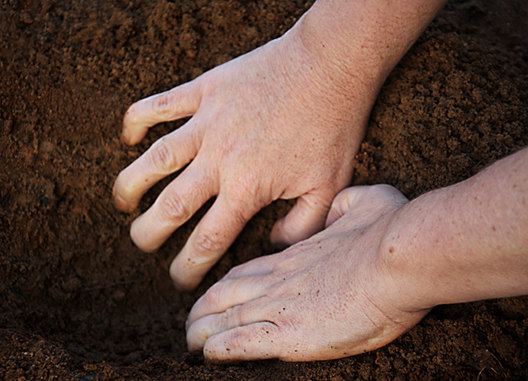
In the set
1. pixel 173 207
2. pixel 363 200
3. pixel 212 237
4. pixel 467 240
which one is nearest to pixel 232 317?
pixel 212 237

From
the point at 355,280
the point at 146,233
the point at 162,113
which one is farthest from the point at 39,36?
the point at 355,280

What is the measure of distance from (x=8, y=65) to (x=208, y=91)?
75 centimetres

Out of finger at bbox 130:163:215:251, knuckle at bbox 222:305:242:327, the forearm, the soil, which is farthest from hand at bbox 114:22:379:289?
the forearm

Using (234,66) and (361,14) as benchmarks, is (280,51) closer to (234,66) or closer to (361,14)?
(234,66)

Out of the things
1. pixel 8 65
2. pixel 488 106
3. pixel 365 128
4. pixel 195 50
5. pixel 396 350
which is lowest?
pixel 396 350

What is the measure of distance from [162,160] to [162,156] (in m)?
0.01

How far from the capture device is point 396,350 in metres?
1.15

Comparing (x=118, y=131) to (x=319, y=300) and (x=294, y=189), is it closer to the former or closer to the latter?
(x=294, y=189)

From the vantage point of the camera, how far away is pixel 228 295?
1399mm

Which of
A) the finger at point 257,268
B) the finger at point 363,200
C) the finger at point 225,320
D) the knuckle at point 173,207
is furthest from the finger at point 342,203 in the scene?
the knuckle at point 173,207

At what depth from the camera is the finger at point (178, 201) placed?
1.48 m

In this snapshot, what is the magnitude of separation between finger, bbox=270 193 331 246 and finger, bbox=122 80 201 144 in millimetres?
509

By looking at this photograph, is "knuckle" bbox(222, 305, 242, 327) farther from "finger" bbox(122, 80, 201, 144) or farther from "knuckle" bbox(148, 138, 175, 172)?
"finger" bbox(122, 80, 201, 144)

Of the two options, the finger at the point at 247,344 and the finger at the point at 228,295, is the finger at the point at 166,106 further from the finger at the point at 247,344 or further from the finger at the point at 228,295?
the finger at the point at 247,344
